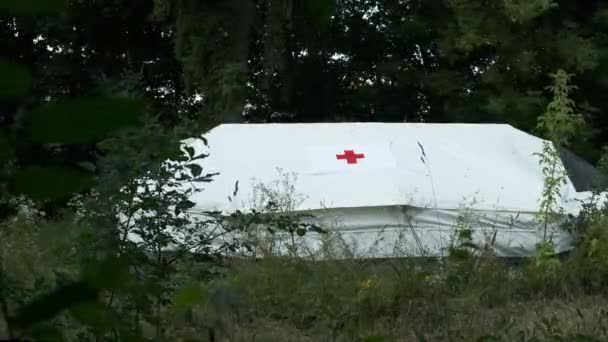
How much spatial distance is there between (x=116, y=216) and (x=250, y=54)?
56.9 ft

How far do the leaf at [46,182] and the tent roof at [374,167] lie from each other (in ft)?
34.0

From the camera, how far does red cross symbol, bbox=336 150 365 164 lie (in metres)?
13.0

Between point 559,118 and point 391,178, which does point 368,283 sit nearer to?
point 559,118

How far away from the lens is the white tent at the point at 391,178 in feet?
39.5

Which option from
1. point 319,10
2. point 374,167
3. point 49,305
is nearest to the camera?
point 49,305

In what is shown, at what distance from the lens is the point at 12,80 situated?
110 centimetres

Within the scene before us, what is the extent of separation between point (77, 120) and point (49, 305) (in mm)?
202

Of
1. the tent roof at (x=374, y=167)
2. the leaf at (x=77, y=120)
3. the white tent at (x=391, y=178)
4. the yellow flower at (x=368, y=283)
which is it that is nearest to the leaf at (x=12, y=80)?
the leaf at (x=77, y=120)

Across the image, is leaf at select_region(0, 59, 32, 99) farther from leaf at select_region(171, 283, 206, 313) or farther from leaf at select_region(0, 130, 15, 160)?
leaf at select_region(171, 283, 206, 313)

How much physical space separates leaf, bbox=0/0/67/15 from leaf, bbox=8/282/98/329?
1.00 feet

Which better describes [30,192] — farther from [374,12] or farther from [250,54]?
[374,12]

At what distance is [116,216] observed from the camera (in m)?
4.39

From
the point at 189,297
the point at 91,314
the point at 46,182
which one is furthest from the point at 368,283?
the point at 46,182

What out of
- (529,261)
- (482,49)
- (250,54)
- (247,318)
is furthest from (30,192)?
(482,49)
